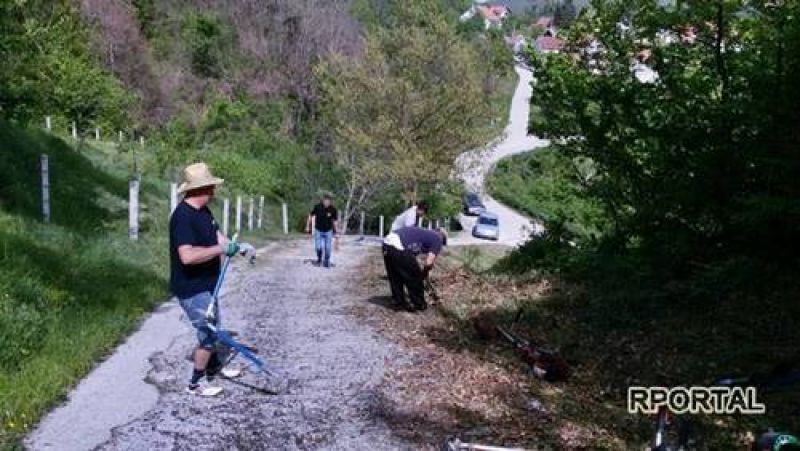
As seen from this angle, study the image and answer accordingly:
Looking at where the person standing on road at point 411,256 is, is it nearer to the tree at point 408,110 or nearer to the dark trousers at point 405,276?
the dark trousers at point 405,276

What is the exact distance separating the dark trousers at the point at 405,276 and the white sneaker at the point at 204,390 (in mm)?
4225

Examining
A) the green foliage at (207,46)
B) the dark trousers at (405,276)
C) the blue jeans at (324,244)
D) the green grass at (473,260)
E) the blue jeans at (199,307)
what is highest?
the green foliage at (207,46)

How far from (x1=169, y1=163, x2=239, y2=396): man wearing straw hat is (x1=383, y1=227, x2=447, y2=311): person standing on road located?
4.20 metres

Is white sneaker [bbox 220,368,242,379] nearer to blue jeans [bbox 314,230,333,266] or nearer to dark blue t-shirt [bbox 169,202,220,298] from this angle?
dark blue t-shirt [bbox 169,202,220,298]

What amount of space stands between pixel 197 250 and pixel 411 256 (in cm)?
467

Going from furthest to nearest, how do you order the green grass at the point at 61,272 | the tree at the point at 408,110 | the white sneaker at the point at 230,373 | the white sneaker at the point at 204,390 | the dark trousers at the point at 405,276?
the tree at the point at 408,110, the dark trousers at the point at 405,276, the white sneaker at the point at 230,373, the green grass at the point at 61,272, the white sneaker at the point at 204,390

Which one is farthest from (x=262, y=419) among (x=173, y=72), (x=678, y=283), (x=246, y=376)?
(x=173, y=72)

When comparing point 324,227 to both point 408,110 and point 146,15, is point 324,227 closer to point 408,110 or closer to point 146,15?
point 408,110

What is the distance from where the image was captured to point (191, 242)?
632 cm

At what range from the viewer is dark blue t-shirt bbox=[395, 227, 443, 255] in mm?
10648

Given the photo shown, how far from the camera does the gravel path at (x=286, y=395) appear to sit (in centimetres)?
582

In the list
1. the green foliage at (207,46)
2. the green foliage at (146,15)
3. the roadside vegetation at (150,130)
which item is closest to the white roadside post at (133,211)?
the roadside vegetation at (150,130)

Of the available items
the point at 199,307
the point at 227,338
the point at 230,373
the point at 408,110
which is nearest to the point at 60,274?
the point at 230,373

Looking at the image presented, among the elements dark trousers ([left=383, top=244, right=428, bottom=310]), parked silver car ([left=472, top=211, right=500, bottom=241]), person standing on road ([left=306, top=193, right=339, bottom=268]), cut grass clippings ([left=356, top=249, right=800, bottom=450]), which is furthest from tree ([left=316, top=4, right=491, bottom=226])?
dark trousers ([left=383, top=244, right=428, bottom=310])
